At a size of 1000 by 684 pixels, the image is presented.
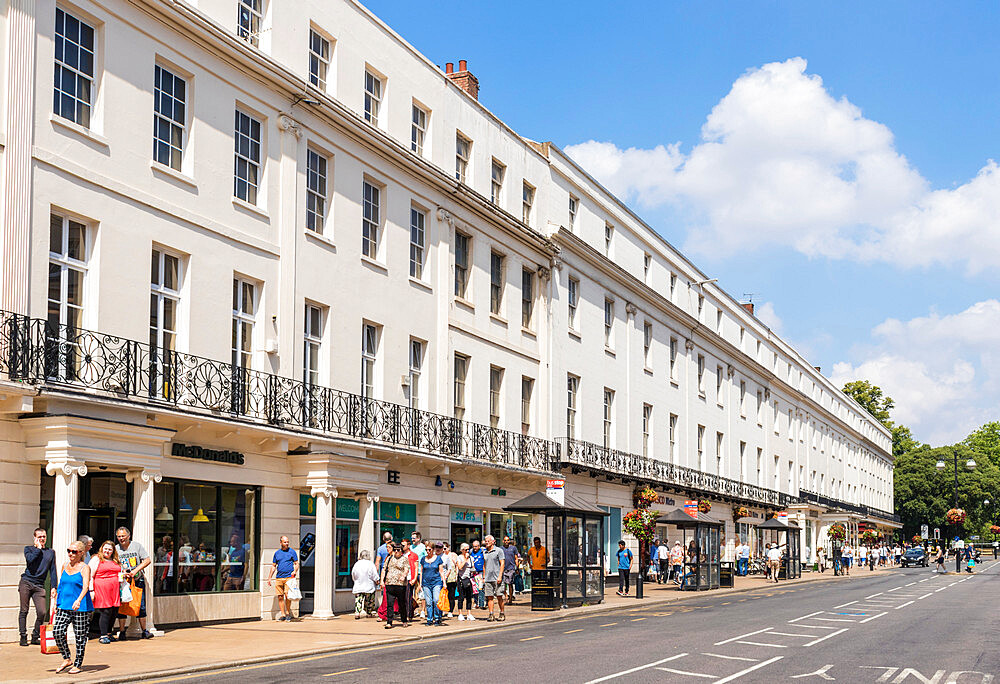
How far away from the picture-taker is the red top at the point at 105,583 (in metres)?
14.7

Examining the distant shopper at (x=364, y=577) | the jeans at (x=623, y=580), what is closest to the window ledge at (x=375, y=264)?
the distant shopper at (x=364, y=577)

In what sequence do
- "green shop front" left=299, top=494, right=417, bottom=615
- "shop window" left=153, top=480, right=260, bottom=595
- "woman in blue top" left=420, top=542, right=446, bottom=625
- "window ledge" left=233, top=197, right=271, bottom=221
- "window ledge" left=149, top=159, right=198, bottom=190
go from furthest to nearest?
"green shop front" left=299, top=494, right=417, bottom=615 < "window ledge" left=233, top=197, right=271, bottom=221 < "woman in blue top" left=420, top=542, right=446, bottom=625 < "window ledge" left=149, top=159, right=198, bottom=190 < "shop window" left=153, top=480, right=260, bottom=595

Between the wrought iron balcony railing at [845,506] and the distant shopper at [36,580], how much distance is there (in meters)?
62.8

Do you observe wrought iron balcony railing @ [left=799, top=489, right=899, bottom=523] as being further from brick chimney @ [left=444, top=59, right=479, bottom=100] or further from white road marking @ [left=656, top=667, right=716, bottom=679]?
white road marking @ [left=656, top=667, right=716, bottom=679]

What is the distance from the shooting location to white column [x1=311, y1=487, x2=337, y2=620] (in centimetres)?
2345

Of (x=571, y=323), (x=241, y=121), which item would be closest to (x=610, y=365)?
(x=571, y=323)

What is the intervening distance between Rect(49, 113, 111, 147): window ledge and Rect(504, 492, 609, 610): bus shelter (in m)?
12.8

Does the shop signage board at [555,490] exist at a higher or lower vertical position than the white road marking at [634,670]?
higher

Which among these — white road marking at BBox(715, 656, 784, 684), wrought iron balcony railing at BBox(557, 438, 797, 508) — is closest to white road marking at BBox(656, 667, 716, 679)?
white road marking at BBox(715, 656, 784, 684)

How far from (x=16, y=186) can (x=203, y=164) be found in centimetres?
490

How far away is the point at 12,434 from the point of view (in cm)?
1734

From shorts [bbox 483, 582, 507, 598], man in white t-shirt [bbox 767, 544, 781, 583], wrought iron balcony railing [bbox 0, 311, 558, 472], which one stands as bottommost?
man in white t-shirt [bbox 767, 544, 781, 583]

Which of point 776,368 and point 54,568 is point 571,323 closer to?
point 54,568

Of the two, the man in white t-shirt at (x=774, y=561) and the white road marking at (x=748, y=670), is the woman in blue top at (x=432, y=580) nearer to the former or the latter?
the white road marking at (x=748, y=670)
